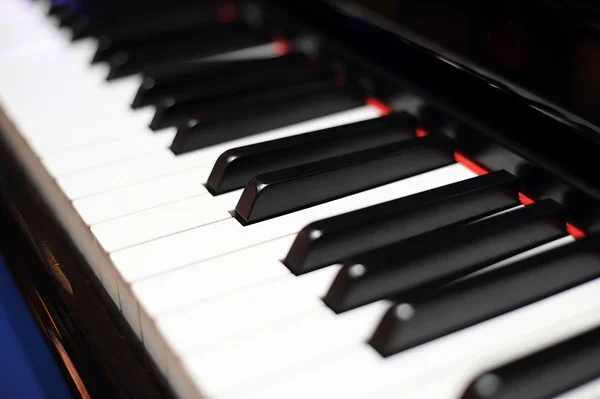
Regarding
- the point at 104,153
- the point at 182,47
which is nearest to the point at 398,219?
the point at 104,153

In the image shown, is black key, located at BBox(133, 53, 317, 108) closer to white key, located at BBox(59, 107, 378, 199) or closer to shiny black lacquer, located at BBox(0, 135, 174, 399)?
white key, located at BBox(59, 107, 378, 199)

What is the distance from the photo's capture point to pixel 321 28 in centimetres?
127

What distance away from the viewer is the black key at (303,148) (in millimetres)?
931

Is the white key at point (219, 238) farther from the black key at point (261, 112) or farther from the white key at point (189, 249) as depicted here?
the black key at point (261, 112)

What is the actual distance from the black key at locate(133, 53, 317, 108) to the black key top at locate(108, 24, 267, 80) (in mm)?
82

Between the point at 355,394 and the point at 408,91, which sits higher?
the point at 408,91

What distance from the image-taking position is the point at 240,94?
1.18 meters

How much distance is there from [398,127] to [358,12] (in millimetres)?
246

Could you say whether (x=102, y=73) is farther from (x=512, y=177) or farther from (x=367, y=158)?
(x=512, y=177)

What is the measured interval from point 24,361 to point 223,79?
1.89ft

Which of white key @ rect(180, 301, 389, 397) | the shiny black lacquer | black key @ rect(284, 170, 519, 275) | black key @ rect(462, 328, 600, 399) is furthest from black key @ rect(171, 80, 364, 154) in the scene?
black key @ rect(462, 328, 600, 399)

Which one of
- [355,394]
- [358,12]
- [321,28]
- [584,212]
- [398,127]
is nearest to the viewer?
[355,394]

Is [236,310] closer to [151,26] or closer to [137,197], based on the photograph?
[137,197]

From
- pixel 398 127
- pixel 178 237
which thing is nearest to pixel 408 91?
pixel 398 127
